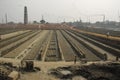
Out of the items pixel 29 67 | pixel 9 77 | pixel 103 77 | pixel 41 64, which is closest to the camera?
pixel 9 77

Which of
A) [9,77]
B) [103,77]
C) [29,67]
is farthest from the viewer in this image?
[29,67]

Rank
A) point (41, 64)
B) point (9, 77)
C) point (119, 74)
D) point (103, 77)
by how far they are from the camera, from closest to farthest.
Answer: point (9, 77) < point (103, 77) < point (119, 74) < point (41, 64)

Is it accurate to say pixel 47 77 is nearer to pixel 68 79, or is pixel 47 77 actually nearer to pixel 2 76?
pixel 68 79

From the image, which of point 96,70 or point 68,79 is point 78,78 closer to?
point 68,79

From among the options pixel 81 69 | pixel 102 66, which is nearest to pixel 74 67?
pixel 81 69

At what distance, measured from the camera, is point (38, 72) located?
13.8 m

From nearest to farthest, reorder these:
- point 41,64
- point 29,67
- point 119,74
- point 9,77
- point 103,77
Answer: point 9,77 < point 103,77 < point 119,74 < point 29,67 < point 41,64

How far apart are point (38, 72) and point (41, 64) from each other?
2.35m

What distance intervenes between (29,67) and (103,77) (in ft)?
14.4

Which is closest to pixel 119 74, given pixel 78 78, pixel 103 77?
pixel 103 77

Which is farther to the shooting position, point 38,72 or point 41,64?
point 41,64

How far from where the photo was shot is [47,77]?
12672 mm

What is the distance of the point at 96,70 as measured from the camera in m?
14.3

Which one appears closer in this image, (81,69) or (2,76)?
(2,76)
